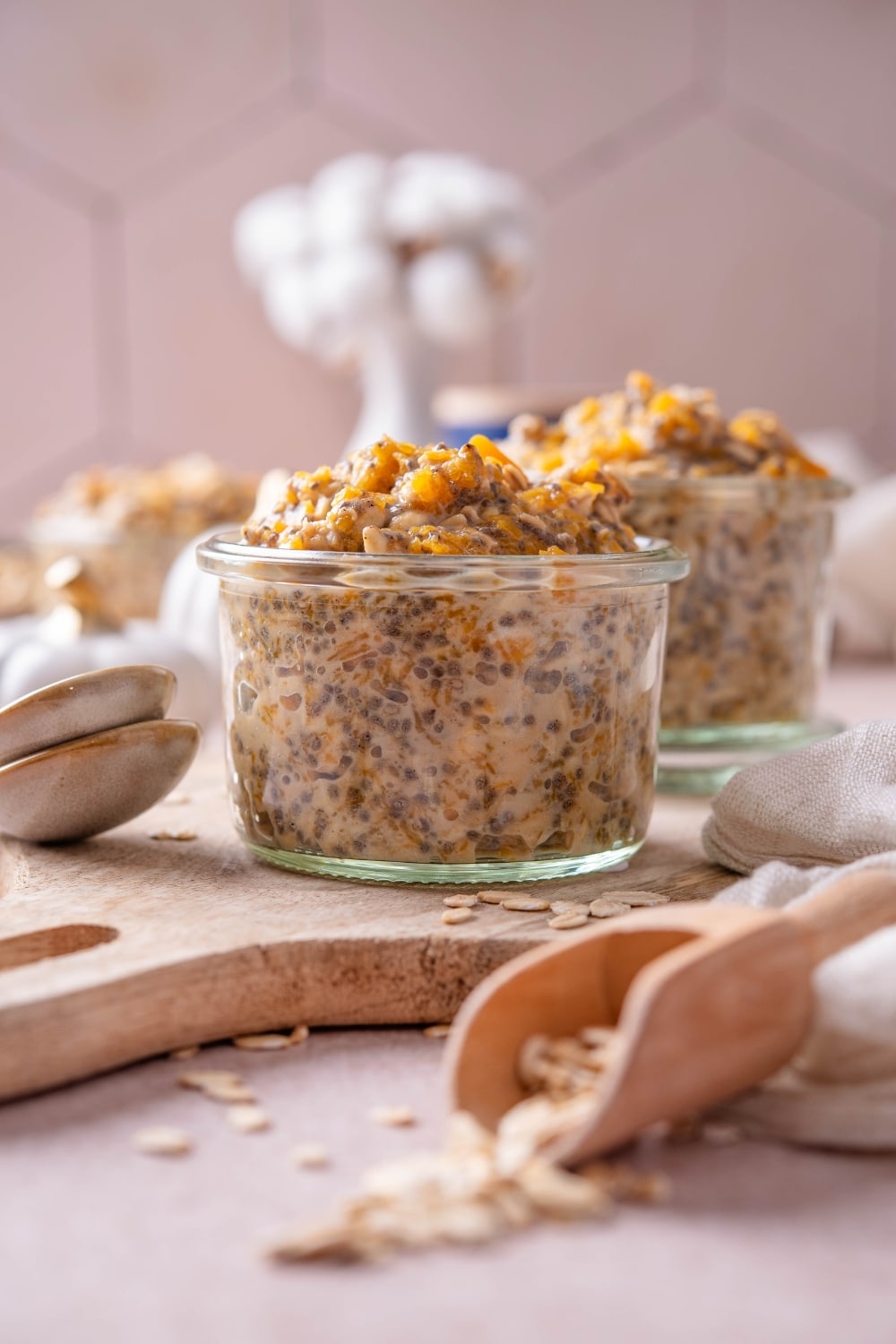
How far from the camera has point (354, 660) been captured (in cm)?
77

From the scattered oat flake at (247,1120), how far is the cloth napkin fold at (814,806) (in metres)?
0.36

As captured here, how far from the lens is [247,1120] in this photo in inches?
23.0

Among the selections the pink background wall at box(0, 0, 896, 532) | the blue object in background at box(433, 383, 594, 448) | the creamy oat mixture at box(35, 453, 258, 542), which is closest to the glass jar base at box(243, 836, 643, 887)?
the creamy oat mixture at box(35, 453, 258, 542)

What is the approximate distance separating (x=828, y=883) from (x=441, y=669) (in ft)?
0.71

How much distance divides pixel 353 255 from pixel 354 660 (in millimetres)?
1221

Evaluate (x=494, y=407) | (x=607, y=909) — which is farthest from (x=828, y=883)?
(x=494, y=407)

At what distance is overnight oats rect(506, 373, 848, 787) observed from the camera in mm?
1046

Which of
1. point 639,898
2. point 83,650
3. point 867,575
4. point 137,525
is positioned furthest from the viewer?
point 867,575

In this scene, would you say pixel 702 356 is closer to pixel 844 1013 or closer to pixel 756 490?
pixel 756 490

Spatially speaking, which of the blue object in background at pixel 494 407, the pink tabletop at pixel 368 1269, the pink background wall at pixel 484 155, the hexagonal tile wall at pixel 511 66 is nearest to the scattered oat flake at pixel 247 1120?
the pink tabletop at pixel 368 1269

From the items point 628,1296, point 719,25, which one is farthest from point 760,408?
point 628,1296

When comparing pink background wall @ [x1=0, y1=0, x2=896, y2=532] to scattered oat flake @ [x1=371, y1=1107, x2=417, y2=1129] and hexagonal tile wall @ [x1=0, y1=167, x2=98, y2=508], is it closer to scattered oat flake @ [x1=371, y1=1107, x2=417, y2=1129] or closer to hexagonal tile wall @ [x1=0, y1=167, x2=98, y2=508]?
hexagonal tile wall @ [x1=0, y1=167, x2=98, y2=508]

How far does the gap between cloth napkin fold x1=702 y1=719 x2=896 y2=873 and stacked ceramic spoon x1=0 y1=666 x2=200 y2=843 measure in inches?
12.4

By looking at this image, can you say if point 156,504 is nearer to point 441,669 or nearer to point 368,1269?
point 441,669
